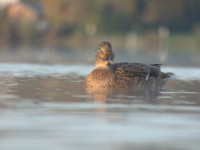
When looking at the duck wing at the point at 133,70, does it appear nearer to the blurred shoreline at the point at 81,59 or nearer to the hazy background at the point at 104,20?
the blurred shoreline at the point at 81,59

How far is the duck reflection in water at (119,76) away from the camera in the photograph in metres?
12.2

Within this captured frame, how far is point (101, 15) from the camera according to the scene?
2744 inches

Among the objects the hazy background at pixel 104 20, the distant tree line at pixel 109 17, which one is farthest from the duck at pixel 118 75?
the distant tree line at pixel 109 17

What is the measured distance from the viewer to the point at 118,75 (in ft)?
40.7

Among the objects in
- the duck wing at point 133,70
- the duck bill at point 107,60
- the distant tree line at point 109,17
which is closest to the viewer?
the duck wing at point 133,70

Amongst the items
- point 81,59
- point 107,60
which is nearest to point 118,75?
point 107,60

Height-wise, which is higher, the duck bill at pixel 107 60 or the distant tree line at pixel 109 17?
the distant tree line at pixel 109 17

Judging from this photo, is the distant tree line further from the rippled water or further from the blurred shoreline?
the rippled water

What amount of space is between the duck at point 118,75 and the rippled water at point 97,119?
0.38 metres

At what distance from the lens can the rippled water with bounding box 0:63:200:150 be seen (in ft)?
20.5

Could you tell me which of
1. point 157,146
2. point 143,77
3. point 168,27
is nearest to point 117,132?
point 157,146

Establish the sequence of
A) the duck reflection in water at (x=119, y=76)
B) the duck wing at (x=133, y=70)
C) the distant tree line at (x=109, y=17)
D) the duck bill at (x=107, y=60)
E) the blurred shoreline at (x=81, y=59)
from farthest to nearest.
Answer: the distant tree line at (x=109, y=17), the blurred shoreline at (x=81, y=59), the duck bill at (x=107, y=60), the duck wing at (x=133, y=70), the duck reflection in water at (x=119, y=76)

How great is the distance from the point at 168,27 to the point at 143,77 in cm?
5674

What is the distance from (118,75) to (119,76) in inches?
1.1
